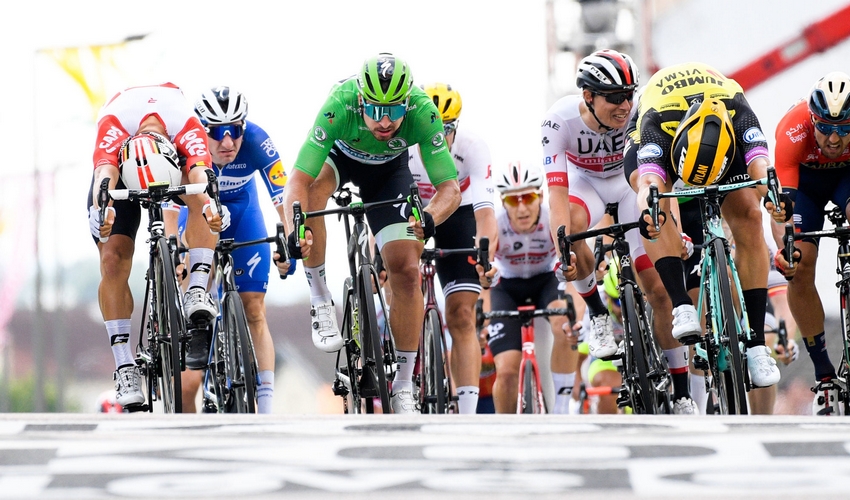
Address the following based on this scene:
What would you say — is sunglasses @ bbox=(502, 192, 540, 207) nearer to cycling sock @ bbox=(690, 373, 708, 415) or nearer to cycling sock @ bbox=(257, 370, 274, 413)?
cycling sock @ bbox=(690, 373, 708, 415)

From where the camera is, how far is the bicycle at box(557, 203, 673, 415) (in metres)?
6.42

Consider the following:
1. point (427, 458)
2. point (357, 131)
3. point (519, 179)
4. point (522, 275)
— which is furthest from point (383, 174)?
point (427, 458)

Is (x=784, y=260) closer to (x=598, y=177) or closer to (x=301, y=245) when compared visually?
(x=598, y=177)

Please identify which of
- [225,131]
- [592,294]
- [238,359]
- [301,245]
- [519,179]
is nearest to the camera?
[301,245]

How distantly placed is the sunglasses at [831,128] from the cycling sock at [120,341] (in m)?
4.03

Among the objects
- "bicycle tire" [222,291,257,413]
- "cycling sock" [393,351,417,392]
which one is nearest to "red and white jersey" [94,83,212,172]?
"bicycle tire" [222,291,257,413]

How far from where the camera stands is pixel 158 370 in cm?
648

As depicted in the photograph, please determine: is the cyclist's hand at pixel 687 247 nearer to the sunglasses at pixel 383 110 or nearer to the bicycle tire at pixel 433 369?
the bicycle tire at pixel 433 369

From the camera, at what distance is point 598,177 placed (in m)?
7.77

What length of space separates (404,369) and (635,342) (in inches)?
54.7

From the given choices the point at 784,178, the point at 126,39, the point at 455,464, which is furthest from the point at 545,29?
the point at 455,464

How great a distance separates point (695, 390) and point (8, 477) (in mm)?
5034

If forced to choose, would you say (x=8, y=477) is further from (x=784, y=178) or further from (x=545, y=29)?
(x=545, y=29)

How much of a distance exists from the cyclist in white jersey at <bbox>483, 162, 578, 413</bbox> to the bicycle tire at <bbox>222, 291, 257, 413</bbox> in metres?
2.95
